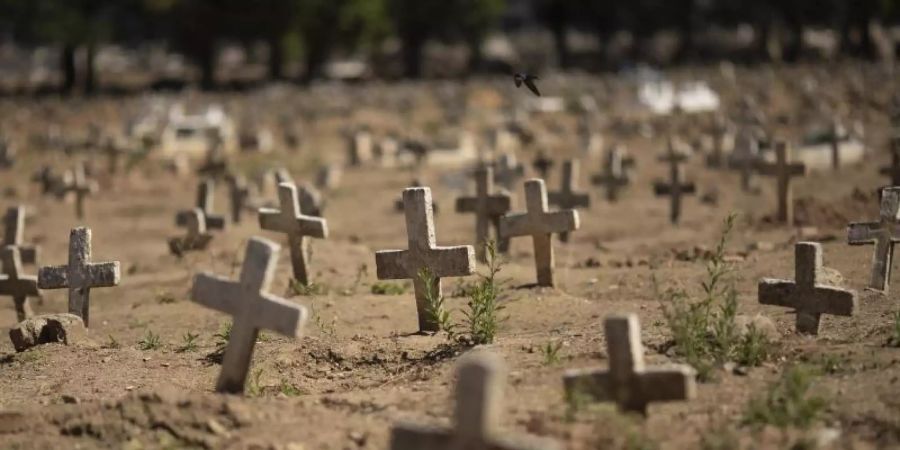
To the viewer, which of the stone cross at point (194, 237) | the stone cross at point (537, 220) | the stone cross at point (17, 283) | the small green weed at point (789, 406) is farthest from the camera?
the stone cross at point (194, 237)

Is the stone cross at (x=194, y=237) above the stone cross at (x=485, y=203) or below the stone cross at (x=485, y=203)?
below

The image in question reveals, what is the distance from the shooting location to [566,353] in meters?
9.63

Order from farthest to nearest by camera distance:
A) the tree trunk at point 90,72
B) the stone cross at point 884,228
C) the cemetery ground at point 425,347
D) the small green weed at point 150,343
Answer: the tree trunk at point 90,72 < the small green weed at point 150,343 < the stone cross at point 884,228 < the cemetery ground at point 425,347

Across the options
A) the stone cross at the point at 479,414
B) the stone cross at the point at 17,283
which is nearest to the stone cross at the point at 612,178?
the stone cross at the point at 17,283

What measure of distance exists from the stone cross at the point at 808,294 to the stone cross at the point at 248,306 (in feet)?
11.2

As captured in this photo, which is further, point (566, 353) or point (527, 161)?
point (527, 161)

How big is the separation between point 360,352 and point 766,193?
1427cm

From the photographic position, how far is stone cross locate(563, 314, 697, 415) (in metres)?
7.43

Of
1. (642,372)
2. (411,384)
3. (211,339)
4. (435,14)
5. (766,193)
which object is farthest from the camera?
(435,14)

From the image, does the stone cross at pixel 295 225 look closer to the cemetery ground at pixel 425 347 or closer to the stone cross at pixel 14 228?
the cemetery ground at pixel 425 347

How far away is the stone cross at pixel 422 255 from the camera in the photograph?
10.5 meters

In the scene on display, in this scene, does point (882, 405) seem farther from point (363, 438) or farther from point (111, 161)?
point (111, 161)

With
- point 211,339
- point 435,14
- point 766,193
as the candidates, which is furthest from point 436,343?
point 435,14

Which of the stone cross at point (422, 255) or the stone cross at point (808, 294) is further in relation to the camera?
the stone cross at point (422, 255)
